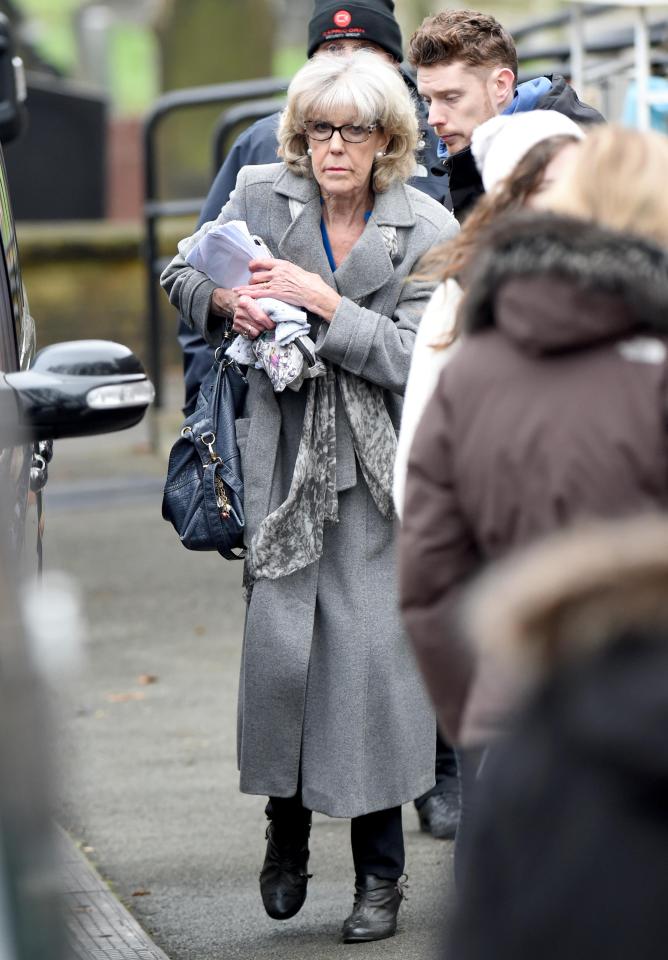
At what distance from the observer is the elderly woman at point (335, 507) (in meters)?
4.11

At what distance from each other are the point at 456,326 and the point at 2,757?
1405 millimetres

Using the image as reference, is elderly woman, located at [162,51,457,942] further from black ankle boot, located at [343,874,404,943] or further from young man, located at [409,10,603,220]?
young man, located at [409,10,603,220]

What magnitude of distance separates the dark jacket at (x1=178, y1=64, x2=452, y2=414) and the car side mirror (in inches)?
47.3

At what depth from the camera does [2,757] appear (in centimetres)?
203

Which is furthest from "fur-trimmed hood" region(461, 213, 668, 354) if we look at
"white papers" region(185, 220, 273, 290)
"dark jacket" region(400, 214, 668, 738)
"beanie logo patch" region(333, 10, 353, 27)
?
"beanie logo patch" region(333, 10, 353, 27)

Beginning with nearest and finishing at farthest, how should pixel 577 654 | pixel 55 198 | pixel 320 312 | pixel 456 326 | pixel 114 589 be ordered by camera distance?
pixel 577 654 < pixel 456 326 < pixel 320 312 < pixel 114 589 < pixel 55 198

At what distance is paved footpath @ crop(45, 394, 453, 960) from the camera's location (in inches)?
170

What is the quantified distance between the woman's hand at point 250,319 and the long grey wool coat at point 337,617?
0.12 meters

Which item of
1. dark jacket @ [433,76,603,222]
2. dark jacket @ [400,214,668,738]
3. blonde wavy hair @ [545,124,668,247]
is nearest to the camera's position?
dark jacket @ [400,214,668,738]

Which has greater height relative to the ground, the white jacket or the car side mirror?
the white jacket

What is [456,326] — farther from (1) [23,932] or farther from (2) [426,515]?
(1) [23,932]

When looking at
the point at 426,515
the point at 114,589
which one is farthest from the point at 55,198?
the point at 426,515

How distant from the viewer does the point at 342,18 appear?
191 inches

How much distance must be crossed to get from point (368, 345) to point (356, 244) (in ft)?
0.83
